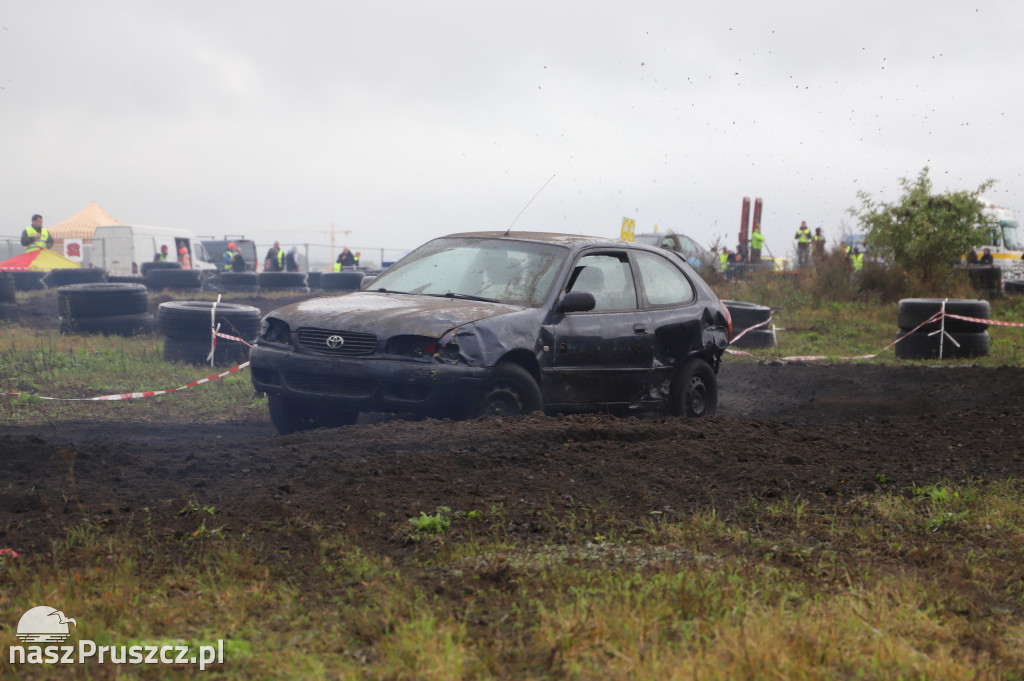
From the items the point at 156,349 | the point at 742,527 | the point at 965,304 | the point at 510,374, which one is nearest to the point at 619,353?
the point at 510,374

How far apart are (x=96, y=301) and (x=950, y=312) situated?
13153mm

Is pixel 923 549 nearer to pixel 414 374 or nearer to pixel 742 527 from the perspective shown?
pixel 742 527

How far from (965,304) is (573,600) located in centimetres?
1347

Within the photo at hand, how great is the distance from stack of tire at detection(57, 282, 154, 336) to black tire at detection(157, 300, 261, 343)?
Answer: 2.61 metres

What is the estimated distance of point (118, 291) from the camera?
599 inches

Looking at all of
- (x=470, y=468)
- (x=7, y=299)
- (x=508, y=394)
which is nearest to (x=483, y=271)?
(x=508, y=394)

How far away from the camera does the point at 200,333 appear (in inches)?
492

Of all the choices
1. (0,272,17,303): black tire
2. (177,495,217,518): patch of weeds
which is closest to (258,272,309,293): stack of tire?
(0,272,17,303): black tire

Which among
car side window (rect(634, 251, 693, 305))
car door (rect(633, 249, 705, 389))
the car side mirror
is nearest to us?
the car side mirror

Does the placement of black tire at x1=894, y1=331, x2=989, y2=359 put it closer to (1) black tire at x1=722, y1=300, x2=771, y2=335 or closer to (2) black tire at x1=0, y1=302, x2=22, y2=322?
(1) black tire at x1=722, y1=300, x2=771, y2=335

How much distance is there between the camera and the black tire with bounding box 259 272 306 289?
24422mm

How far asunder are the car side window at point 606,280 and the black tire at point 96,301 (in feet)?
32.5

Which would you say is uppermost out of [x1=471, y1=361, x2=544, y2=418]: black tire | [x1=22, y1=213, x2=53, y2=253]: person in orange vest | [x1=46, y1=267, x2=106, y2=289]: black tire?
[x1=22, y1=213, x2=53, y2=253]: person in orange vest

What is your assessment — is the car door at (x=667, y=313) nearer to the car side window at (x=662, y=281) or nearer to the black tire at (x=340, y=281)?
the car side window at (x=662, y=281)
